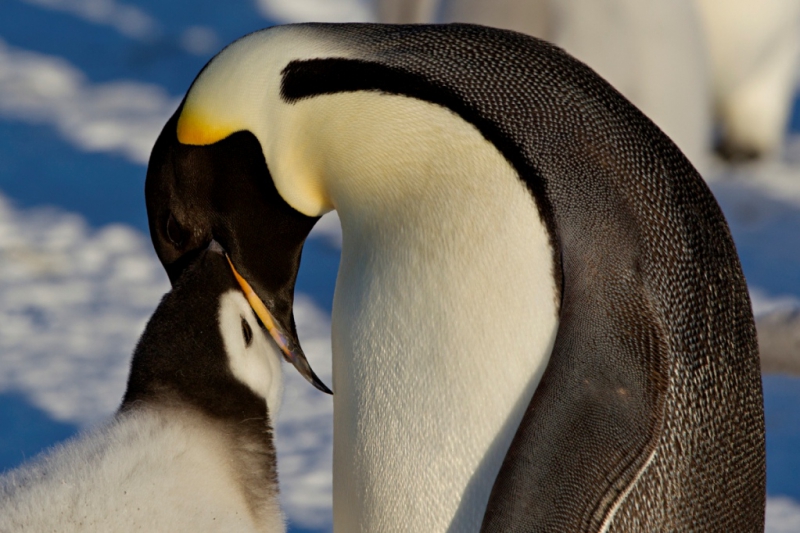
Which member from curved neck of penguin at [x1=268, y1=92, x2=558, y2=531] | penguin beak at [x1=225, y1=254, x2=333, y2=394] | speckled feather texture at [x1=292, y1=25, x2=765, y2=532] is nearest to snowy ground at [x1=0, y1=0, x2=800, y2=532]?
penguin beak at [x1=225, y1=254, x2=333, y2=394]

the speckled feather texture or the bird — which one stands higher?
the bird

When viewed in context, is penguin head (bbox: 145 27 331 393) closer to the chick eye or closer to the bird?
the chick eye

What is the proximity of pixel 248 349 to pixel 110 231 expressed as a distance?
1.73m

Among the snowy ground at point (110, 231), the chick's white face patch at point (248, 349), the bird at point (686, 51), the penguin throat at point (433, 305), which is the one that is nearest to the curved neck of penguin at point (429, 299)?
the penguin throat at point (433, 305)

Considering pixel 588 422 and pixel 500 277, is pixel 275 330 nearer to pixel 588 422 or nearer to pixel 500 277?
pixel 500 277

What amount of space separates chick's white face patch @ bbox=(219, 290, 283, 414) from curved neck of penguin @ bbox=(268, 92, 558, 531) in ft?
0.35

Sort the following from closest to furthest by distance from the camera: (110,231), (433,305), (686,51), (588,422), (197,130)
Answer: (588,422) → (433,305) → (197,130) → (686,51) → (110,231)

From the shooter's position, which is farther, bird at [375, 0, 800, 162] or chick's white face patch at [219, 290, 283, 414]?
bird at [375, 0, 800, 162]

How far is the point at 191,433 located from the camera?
1.22m

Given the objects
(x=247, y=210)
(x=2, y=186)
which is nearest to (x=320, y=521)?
(x=247, y=210)

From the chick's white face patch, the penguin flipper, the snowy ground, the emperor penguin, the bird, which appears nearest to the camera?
the penguin flipper

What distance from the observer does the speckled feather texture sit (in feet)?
3.28

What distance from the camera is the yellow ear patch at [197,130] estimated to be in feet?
3.97

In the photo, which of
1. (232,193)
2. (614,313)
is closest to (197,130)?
(232,193)
